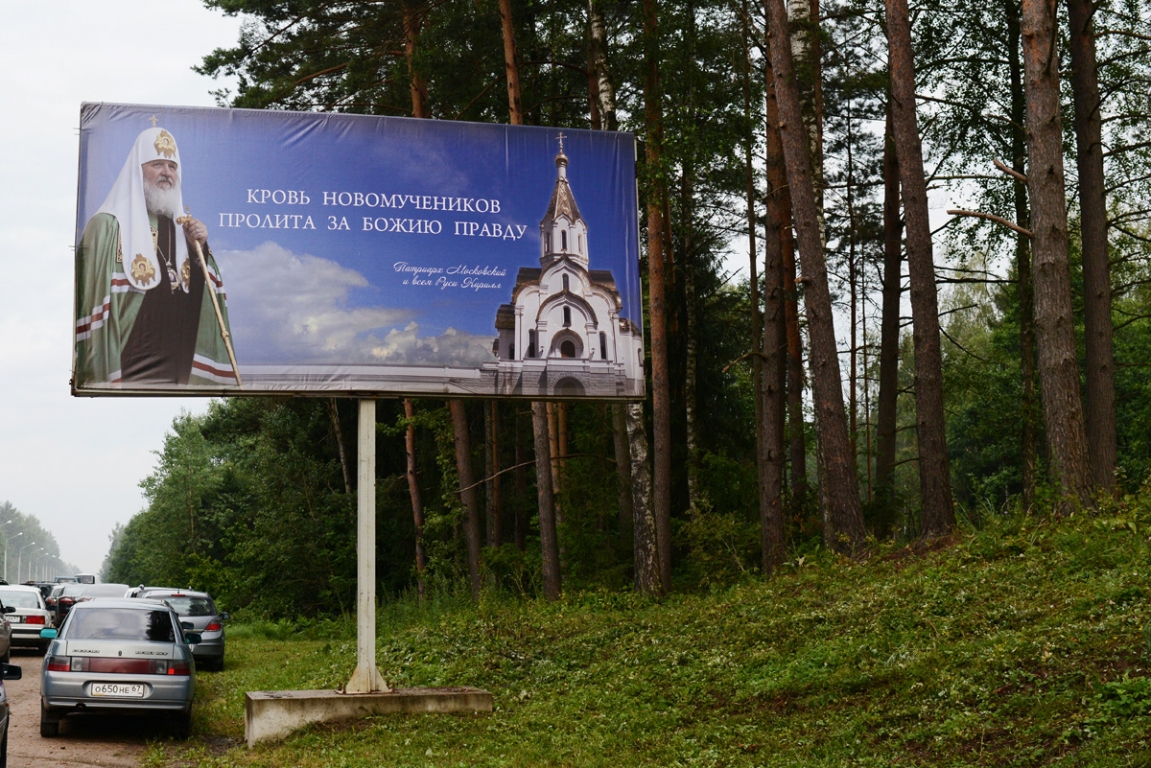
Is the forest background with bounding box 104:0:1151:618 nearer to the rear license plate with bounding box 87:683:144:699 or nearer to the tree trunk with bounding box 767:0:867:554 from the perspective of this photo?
the tree trunk with bounding box 767:0:867:554

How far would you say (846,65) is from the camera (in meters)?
26.3

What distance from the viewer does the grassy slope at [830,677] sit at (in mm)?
8039

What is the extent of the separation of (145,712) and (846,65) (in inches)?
816

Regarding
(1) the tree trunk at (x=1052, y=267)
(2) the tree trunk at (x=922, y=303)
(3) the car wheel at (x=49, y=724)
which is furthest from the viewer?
(2) the tree trunk at (x=922, y=303)

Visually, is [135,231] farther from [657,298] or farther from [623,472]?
[623,472]

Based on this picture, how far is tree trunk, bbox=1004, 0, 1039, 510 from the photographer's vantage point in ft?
81.4

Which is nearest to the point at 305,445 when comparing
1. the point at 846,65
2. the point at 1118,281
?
the point at 846,65

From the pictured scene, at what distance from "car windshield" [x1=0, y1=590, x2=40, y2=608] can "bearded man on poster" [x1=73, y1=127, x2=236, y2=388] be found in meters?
13.3

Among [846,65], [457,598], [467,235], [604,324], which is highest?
[846,65]

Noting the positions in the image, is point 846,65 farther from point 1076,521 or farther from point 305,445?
point 305,445

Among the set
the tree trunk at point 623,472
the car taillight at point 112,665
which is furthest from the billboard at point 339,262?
the tree trunk at point 623,472

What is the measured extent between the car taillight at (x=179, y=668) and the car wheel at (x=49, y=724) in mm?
1240

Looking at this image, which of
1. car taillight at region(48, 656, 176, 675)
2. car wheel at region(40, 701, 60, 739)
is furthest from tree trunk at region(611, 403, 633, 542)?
car wheel at region(40, 701, 60, 739)

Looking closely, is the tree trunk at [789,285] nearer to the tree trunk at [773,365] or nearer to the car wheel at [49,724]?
the tree trunk at [773,365]
